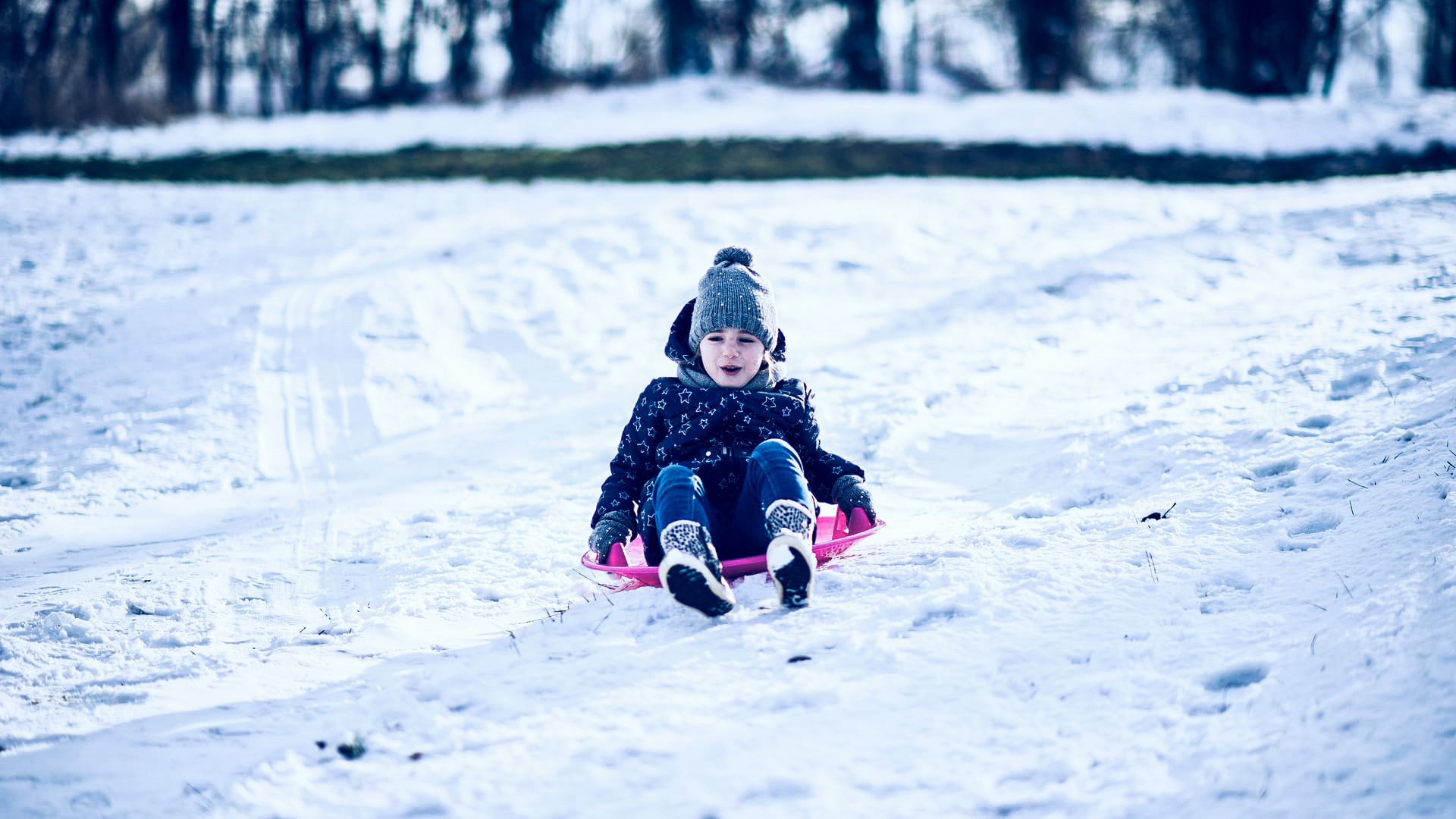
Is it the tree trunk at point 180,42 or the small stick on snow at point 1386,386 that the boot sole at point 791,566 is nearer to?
the small stick on snow at point 1386,386

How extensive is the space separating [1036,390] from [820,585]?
2.69 m

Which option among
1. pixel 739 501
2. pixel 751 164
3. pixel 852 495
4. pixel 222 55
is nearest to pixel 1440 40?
pixel 751 164

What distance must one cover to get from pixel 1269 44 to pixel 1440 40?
11515 millimetres

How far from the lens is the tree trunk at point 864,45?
1988cm

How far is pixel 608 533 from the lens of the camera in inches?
123

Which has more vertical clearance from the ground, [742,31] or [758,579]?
[742,31]

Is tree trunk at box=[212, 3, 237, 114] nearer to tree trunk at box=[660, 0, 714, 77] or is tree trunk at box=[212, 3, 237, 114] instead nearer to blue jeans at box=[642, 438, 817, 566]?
tree trunk at box=[660, 0, 714, 77]

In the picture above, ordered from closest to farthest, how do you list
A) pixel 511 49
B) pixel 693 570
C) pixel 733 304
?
1. pixel 693 570
2. pixel 733 304
3. pixel 511 49

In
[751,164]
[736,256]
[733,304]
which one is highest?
[751,164]

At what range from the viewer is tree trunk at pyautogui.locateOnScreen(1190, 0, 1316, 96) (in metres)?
15.0

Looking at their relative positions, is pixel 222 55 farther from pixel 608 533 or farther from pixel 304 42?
pixel 608 533

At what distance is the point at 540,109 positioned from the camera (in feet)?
50.9

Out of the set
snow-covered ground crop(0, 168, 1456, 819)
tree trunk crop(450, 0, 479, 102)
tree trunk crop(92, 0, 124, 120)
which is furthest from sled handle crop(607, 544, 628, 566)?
tree trunk crop(92, 0, 124, 120)

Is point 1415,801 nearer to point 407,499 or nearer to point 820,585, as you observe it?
point 820,585
